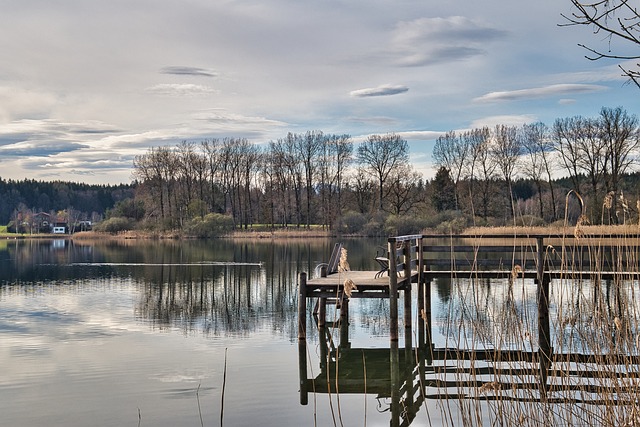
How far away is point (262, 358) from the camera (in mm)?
14367

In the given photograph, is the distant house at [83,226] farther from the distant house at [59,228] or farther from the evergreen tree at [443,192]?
the evergreen tree at [443,192]

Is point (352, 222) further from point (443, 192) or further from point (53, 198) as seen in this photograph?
point (53, 198)

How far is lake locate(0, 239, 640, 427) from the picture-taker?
709 cm

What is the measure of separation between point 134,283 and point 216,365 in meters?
16.2

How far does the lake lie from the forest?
99.8ft

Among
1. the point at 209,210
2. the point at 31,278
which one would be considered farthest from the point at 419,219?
the point at 31,278

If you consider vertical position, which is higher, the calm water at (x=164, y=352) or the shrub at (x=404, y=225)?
the shrub at (x=404, y=225)

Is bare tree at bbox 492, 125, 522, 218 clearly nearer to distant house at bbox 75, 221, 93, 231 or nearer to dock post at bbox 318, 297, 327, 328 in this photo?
dock post at bbox 318, 297, 327, 328

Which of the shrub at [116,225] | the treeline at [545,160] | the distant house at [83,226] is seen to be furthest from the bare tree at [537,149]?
the distant house at [83,226]

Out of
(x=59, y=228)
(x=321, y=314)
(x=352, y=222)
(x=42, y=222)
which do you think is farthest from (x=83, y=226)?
(x=321, y=314)

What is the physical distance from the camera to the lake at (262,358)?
7.09 meters

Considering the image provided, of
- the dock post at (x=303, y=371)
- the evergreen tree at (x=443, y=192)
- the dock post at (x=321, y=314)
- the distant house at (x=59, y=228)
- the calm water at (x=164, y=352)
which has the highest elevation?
the evergreen tree at (x=443, y=192)

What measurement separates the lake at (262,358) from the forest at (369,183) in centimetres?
3042

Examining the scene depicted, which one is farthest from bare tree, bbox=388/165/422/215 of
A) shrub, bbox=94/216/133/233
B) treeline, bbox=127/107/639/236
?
shrub, bbox=94/216/133/233
